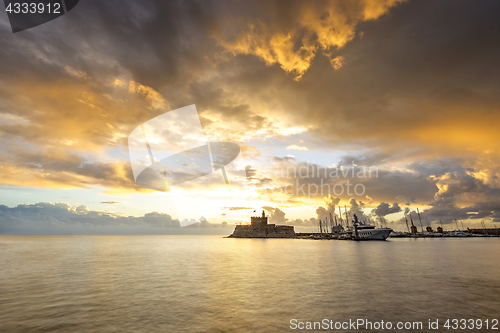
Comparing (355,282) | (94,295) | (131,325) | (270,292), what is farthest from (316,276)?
(94,295)

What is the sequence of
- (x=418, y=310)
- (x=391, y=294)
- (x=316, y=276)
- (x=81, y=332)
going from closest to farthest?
(x=81, y=332) < (x=418, y=310) < (x=391, y=294) < (x=316, y=276)

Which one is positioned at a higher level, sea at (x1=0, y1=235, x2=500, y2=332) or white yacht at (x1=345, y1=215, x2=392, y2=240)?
white yacht at (x1=345, y1=215, x2=392, y2=240)

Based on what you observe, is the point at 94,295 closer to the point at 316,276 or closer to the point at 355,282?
the point at 316,276

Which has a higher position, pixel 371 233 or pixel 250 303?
pixel 371 233

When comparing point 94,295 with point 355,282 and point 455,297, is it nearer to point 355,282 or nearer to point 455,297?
point 355,282

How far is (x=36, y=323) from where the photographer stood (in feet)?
50.0

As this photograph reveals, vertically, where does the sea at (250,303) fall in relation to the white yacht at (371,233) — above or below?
below

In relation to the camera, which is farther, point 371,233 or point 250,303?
point 371,233

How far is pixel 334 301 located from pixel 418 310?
592 cm

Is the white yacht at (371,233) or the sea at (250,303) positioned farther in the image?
the white yacht at (371,233)

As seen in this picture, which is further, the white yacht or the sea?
the white yacht

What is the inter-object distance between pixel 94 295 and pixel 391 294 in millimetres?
28097

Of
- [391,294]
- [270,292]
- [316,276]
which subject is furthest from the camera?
[316,276]

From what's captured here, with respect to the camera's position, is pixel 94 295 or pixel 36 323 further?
pixel 94 295
